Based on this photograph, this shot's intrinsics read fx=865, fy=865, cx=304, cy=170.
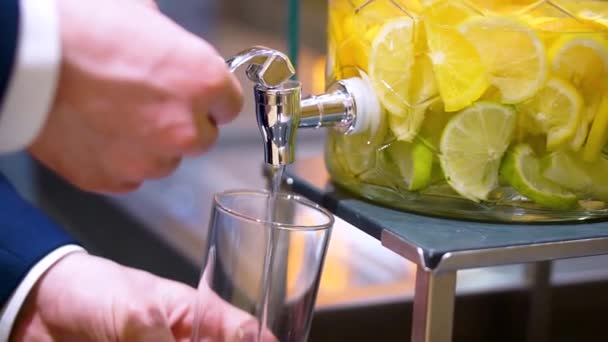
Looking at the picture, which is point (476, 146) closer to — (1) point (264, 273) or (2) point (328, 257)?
(1) point (264, 273)

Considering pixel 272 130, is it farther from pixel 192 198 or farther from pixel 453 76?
pixel 192 198

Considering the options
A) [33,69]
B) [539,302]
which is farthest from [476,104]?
[539,302]

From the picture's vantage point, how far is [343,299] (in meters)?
0.76

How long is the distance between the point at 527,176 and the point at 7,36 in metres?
0.27

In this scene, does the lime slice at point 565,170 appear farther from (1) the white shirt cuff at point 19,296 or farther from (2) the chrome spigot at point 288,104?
(1) the white shirt cuff at point 19,296

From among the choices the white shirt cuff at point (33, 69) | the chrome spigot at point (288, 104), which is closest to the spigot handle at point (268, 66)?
the chrome spigot at point (288, 104)

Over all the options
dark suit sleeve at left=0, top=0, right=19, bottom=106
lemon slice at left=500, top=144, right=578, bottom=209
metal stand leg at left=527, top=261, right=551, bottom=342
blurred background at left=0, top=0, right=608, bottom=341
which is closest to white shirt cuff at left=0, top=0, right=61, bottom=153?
dark suit sleeve at left=0, top=0, right=19, bottom=106

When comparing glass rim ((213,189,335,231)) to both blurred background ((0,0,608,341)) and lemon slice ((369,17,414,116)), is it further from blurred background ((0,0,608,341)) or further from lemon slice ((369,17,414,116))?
blurred background ((0,0,608,341))

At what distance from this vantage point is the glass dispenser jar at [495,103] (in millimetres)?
460

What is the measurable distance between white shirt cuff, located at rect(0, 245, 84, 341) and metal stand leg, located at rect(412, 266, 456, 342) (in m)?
0.26

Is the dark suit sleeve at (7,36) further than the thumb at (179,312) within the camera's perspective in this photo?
No

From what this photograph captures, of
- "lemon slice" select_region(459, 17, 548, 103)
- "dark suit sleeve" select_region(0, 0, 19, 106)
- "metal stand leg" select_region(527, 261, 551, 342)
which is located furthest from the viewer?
"metal stand leg" select_region(527, 261, 551, 342)

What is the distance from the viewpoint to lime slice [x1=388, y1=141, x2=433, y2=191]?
1.57 feet

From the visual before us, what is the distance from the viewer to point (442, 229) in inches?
18.5
